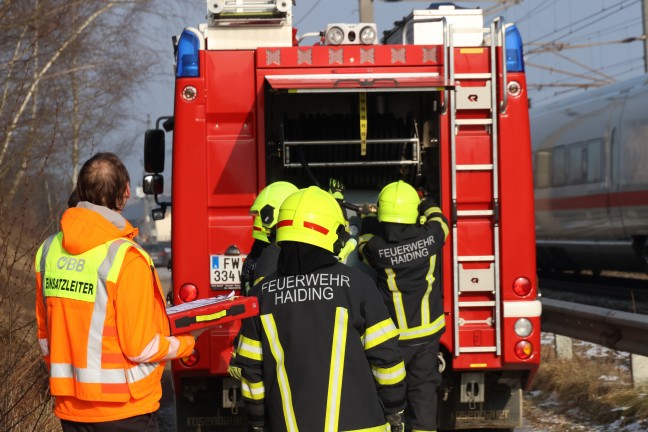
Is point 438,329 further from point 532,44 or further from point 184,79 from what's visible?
point 532,44

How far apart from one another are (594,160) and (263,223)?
14.4 meters

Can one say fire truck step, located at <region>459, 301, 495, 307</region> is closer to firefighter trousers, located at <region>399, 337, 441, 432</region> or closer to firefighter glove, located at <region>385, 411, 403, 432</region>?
firefighter trousers, located at <region>399, 337, 441, 432</region>

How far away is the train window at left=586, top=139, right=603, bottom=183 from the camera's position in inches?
756

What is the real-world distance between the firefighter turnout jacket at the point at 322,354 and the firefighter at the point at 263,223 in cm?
152

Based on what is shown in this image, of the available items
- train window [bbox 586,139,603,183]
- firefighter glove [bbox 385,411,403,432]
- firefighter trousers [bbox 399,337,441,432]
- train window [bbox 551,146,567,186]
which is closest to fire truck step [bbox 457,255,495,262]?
firefighter trousers [bbox 399,337,441,432]

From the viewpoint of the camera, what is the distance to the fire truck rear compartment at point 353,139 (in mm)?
7422

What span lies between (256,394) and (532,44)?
25438mm

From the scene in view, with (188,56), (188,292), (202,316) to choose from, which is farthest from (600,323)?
(202,316)

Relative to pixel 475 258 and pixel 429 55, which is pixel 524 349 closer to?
pixel 475 258

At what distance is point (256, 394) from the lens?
436 cm

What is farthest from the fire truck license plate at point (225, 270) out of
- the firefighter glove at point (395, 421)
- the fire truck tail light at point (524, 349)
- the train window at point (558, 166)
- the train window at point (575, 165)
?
the train window at point (558, 166)

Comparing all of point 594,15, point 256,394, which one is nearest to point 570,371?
point 256,394

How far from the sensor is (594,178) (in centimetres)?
1953

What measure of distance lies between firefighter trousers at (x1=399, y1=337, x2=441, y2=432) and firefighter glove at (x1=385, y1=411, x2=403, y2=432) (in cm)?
244
